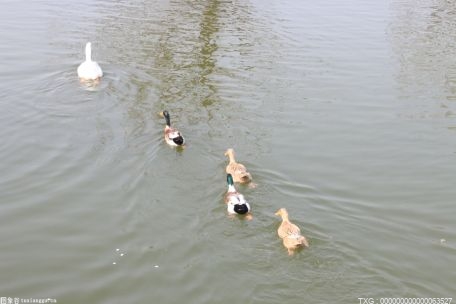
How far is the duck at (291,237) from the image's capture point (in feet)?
32.6

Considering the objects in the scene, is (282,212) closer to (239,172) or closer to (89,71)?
(239,172)

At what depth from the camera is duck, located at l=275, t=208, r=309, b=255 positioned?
9.94 meters

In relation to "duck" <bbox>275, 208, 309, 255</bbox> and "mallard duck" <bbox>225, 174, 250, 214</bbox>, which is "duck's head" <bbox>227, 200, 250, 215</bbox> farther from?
"duck" <bbox>275, 208, 309, 255</bbox>

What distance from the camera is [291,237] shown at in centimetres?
995

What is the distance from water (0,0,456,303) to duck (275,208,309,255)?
0.21m

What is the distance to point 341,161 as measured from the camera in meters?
13.8

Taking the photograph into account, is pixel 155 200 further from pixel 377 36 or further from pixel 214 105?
pixel 377 36

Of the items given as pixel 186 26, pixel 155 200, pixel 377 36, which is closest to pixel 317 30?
pixel 377 36

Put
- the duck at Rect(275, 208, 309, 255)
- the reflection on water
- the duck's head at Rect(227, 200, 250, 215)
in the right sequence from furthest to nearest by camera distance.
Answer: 1. the reflection on water
2. the duck's head at Rect(227, 200, 250, 215)
3. the duck at Rect(275, 208, 309, 255)

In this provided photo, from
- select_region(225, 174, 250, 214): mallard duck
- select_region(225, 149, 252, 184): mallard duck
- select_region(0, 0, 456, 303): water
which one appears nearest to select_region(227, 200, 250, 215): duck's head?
select_region(225, 174, 250, 214): mallard duck

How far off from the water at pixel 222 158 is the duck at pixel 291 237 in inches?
8.2

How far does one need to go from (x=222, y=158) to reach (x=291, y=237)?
13.3 ft

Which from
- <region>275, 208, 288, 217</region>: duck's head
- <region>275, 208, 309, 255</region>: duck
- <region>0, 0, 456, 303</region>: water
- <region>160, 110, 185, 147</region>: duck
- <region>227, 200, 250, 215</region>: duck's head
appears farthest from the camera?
<region>160, 110, 185, 147</region>: duck

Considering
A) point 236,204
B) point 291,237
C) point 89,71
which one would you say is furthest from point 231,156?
point 89,71
